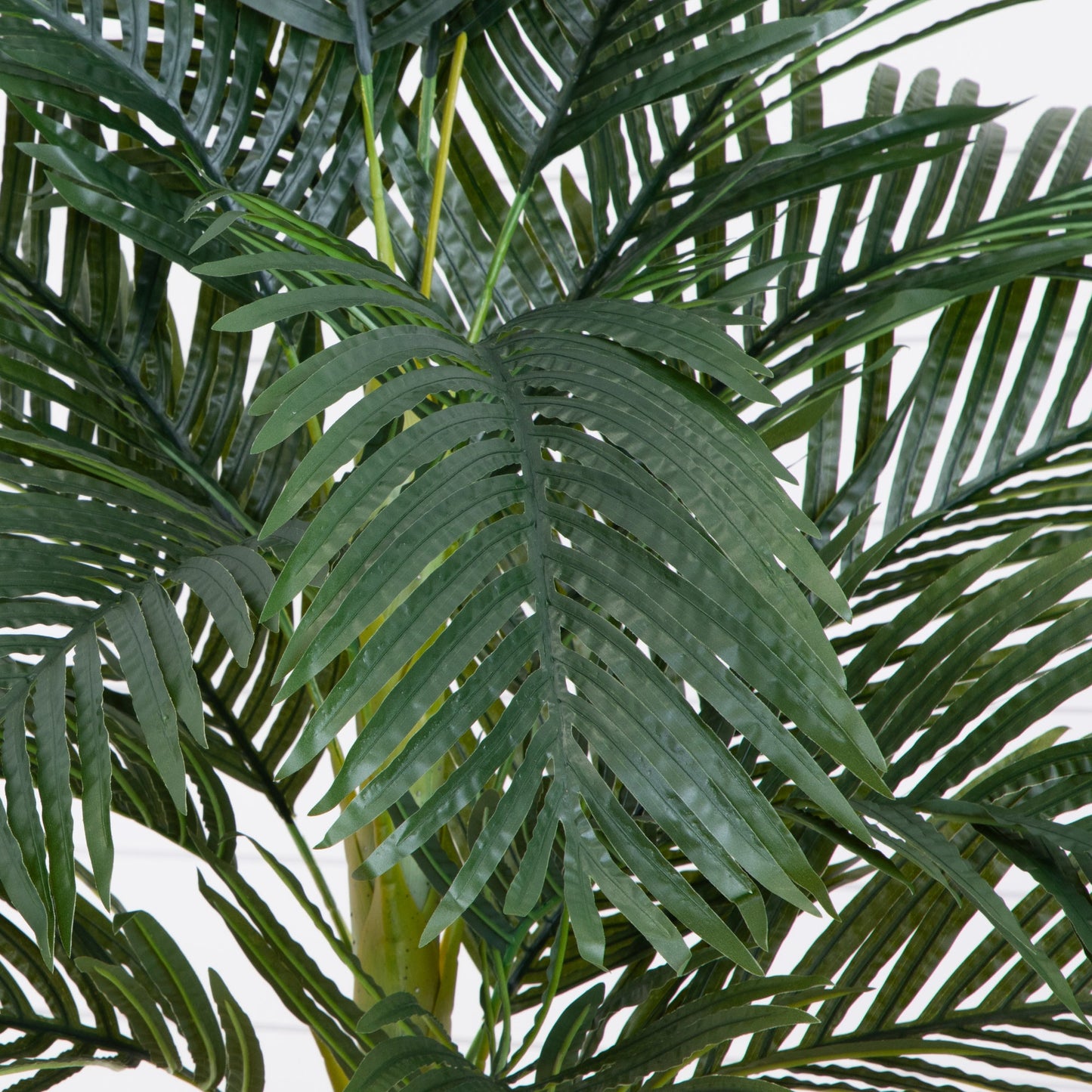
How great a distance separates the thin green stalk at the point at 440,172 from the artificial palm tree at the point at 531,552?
1 cm

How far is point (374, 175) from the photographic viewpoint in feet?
2.09

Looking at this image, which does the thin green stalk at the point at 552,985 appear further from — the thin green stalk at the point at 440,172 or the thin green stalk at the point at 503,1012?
the thin green stalk at the point at 440,172

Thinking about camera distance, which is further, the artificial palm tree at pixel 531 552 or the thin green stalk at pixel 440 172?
the thin green stalk at pixel 440 172

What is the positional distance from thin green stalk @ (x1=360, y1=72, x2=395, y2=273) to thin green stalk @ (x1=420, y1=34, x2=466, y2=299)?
0.08 ft

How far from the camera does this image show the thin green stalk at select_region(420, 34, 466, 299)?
66 centimetres

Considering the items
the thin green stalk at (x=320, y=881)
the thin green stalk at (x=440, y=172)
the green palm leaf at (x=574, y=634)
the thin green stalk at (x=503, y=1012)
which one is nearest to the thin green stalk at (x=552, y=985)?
the thin green stalk at (x=503, y=1012)

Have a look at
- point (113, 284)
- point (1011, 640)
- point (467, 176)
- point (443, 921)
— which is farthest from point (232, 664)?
point (1011, 640)

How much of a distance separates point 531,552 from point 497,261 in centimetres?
32

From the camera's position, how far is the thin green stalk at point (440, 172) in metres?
0.66

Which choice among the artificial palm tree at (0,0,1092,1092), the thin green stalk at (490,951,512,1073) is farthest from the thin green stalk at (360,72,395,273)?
the thin green stalk at (490,951,512,1073)

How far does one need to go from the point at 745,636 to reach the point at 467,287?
0.44 meters

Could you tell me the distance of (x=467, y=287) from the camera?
0.73 metres

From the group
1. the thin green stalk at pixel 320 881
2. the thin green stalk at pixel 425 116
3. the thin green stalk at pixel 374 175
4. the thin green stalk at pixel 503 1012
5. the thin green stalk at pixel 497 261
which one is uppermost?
the thin green stalk at pixel 425 116

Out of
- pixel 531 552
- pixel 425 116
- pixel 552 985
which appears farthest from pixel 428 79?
pixel 552 985
